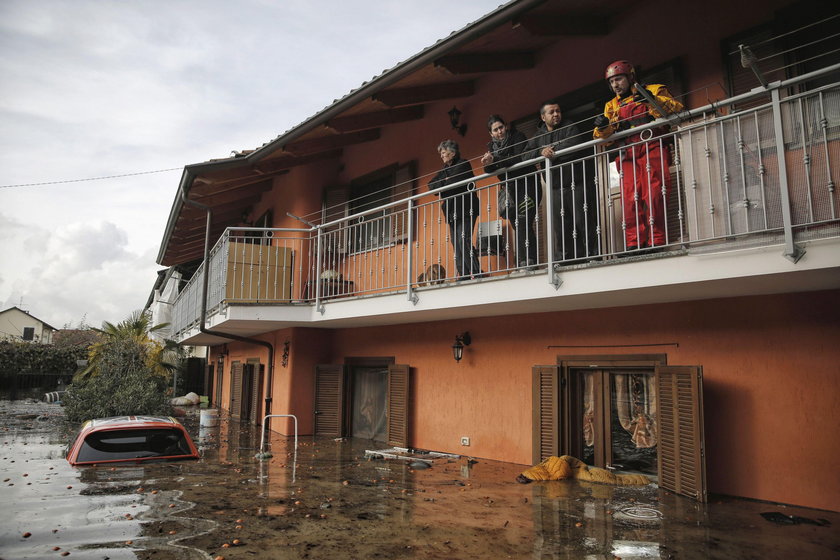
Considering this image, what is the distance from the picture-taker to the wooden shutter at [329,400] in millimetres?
11648

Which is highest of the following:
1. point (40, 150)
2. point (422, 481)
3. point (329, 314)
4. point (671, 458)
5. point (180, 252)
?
point (40, 150)

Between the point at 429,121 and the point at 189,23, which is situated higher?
the point at 189,23

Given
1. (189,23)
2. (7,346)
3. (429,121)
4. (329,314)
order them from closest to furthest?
(329,314)
(429,121)
(189,23)
(7,346)

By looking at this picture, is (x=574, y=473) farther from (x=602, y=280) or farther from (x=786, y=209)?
(x=786, y=209)

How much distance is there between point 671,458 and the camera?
20.1 feet

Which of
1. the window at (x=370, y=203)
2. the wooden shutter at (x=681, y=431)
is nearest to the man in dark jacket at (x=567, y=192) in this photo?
the wooden shutter at (x=681, y=431)

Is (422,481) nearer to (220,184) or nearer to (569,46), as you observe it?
(569,46)

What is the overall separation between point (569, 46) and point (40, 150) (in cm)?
1619

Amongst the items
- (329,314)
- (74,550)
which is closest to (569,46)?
(329,314)

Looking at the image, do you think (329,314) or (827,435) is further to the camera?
(329,314)

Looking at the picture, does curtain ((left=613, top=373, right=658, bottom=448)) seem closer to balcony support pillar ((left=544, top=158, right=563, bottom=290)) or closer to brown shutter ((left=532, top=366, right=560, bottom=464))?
brown shutter ((left=532, top=366, right=560, bottom=464))

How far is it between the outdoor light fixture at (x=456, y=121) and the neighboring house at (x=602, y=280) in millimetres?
54

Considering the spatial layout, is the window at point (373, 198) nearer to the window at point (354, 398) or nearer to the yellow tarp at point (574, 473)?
the window at point (354, 398)

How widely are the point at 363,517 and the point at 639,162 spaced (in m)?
4.58
